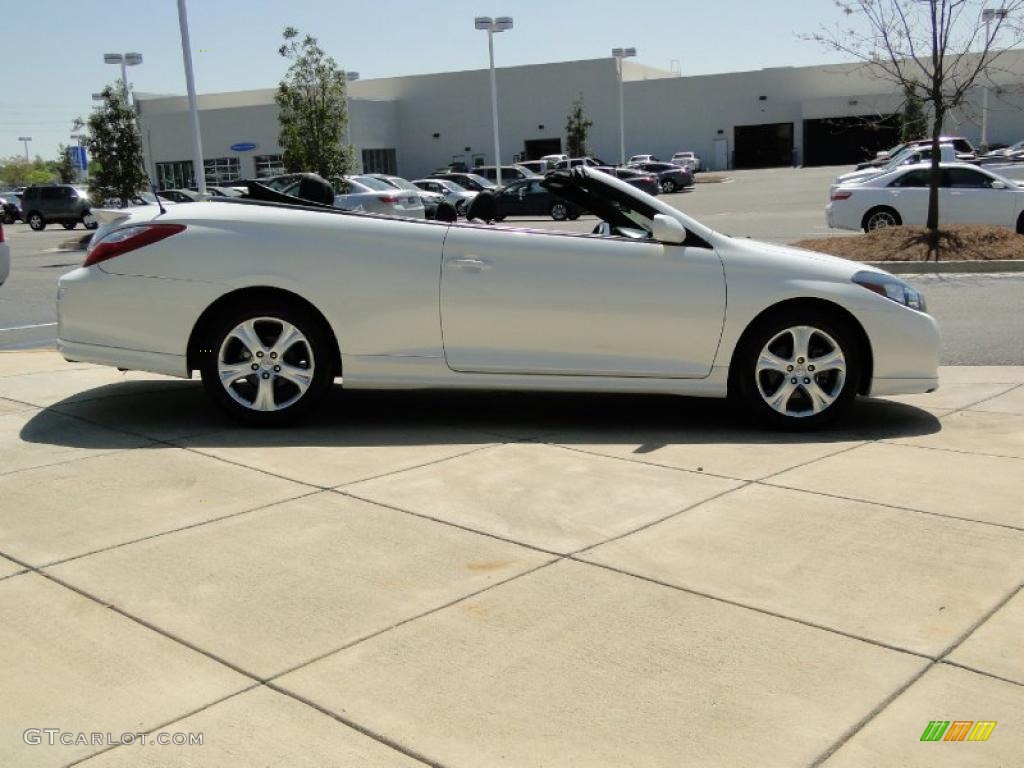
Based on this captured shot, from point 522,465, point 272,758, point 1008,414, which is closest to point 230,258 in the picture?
point 522,465

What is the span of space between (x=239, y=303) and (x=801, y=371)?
3187mm

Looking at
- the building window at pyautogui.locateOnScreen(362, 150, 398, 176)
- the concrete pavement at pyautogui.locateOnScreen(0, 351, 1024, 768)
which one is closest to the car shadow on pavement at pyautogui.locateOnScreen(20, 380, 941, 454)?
the concrete pavement at pyautogui.locateOnScreen(0, 351, 1024, 768)

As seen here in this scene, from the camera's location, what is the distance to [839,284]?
639 cm

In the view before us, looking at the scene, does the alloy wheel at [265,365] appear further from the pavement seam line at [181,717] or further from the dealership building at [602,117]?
the dealership building at [602,117]

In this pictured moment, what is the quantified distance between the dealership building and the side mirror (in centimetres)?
7306

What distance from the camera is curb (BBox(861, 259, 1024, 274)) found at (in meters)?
15.4

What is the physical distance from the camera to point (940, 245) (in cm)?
1642

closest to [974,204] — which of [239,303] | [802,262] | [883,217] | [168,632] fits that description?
[883,217]

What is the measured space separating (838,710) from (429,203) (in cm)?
3114

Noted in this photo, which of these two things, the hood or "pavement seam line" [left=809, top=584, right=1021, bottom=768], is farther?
the hood

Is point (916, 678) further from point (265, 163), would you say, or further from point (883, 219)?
point (265, 163)

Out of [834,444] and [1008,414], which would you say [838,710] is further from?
[1008,414]

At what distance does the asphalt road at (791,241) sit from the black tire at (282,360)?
510 centimetres

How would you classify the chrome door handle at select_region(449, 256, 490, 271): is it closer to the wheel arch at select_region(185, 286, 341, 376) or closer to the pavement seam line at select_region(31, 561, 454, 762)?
the wheel arch at select_region(185, 286, 341, 376)
